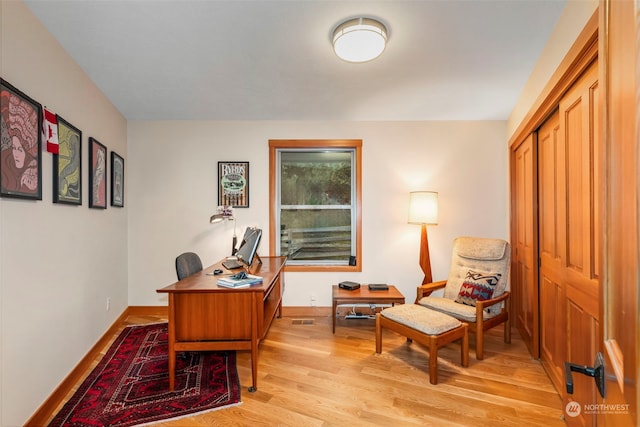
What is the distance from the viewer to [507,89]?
298cm

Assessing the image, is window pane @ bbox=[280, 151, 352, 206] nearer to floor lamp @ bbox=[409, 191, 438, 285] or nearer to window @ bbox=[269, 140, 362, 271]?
window @ bbox=[269, 140, 362, 271]

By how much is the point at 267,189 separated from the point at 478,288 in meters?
2.51

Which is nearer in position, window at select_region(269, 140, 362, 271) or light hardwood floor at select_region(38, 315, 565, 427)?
light hardwood floor at select_region(38, 315, 565, 427)

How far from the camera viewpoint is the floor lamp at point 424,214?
135 inches

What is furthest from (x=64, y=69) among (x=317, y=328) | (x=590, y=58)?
(x=590, y=58)

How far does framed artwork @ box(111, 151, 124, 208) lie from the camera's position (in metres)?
3.28

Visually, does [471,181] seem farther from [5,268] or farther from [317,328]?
[5,268]

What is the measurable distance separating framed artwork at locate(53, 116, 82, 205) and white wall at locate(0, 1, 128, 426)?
0.05 m

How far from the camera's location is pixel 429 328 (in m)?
2.40

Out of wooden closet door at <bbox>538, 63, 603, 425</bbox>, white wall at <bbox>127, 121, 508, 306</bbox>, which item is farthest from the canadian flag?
wooden closet door at <bbox>538, 63, 603, 425</bbox>

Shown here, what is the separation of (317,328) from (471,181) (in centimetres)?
250

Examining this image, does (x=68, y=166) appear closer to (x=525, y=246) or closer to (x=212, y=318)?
(x=212, y=318)

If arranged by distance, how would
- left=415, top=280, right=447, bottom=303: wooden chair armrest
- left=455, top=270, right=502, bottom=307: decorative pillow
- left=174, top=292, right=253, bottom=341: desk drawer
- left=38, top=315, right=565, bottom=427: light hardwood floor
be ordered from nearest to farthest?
left=38, top=315, right=565, bottom=427: light hardwood floor
left=174, top=292, right=253, bottom=341: desk drawer
left=455, top=270, right=502, bottom=307: decorative pillow
left=415, top=280, right=447, bottom=303: wooden chair armrest

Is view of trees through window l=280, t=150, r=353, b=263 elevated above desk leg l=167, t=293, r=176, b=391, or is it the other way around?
view of trees through window l=280, t=150, r=353, b=263
